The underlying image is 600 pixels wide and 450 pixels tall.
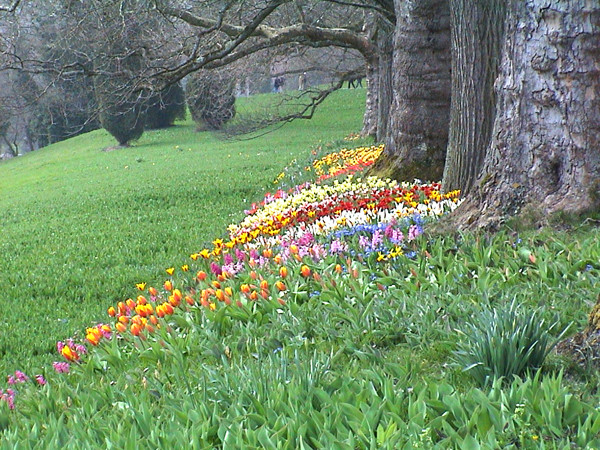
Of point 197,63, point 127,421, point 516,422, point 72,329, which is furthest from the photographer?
point 197,63

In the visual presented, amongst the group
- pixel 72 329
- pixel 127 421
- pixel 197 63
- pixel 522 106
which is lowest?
pixel 72 329

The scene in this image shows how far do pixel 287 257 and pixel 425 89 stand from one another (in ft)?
14.5

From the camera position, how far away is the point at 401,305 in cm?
414

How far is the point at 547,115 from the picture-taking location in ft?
17.1

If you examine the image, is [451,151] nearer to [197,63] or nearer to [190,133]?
[197,63]

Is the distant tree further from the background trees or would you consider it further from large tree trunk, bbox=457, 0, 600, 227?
large tree trunk, bbox=457, 0, 600, 227

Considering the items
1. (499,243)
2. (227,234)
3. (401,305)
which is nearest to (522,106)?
(499,243)

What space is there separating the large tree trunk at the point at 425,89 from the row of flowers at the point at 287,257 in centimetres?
87

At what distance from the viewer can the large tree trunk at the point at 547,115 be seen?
16.5 feet

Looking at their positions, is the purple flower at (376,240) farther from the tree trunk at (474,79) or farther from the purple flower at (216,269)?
the tree trunk at (474,79)

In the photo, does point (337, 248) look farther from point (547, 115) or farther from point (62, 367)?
point (62, 367)

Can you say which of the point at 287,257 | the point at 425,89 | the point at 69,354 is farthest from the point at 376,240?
the point at 425,89

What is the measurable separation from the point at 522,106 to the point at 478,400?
3185 millimetres

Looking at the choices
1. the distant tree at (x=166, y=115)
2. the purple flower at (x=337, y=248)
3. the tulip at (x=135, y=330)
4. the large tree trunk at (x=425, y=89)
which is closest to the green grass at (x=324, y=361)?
the tulip at (x=135, y=330)
